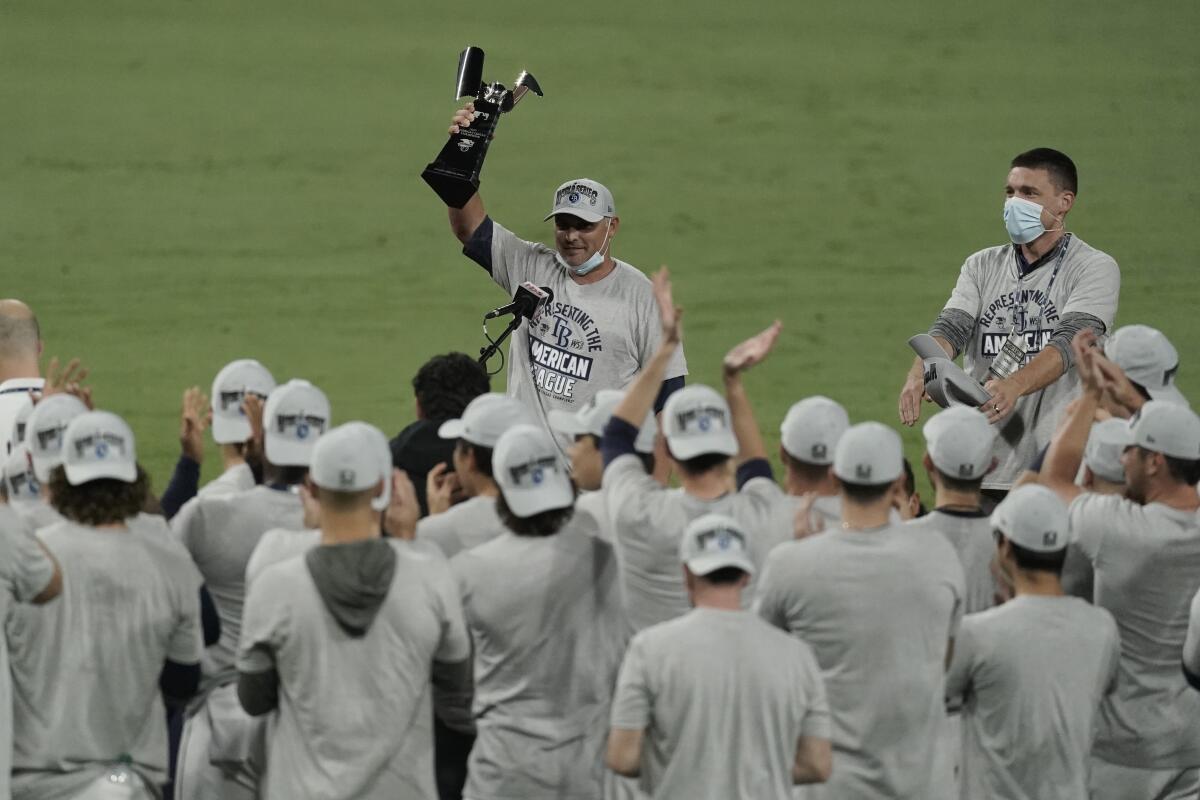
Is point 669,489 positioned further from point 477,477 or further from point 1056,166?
point 1056,166

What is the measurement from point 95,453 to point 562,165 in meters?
8.25

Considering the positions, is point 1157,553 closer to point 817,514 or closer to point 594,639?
point 817,514

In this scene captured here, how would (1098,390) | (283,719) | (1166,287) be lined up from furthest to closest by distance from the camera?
(1166,287)
(1098,390)
(283,719)

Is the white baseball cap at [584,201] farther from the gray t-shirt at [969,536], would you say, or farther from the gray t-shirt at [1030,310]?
the gray t-shirt at [969,536]

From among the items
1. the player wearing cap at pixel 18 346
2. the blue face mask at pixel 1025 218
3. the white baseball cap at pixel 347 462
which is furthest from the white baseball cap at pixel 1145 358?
the player wearing cap at pixel 18 346

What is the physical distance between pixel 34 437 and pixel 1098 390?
Result: 9.15 feet

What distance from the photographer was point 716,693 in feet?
12.6

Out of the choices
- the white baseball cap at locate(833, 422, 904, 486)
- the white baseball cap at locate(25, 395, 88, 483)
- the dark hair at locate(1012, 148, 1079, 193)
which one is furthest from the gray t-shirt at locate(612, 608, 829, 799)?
the dark hair at locate(1012, 148, 1079, 193)

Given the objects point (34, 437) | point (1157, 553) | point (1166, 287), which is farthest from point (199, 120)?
point (1157, 553)

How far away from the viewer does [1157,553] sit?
4.70m

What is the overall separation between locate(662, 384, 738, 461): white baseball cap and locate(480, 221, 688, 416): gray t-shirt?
223 cm

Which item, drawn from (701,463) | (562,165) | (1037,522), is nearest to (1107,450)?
(1037,522)

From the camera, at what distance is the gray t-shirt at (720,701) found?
384cm

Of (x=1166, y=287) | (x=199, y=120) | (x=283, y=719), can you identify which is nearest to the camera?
(x=283, y=719)
